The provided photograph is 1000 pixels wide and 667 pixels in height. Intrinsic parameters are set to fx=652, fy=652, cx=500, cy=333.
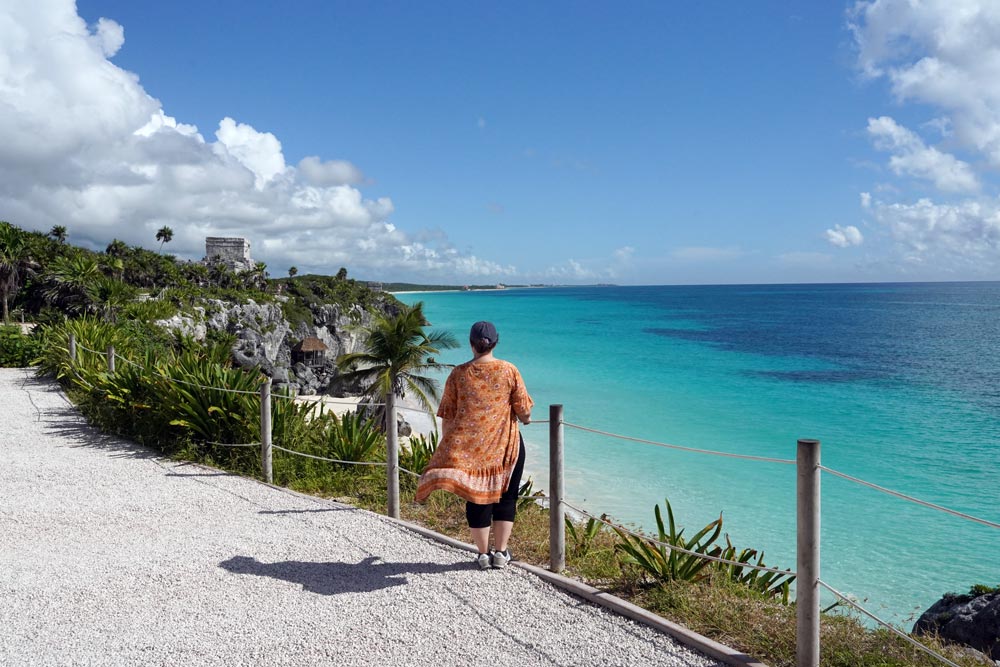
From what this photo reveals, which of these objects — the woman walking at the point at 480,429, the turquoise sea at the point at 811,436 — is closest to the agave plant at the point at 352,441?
the woman walking at the point at 480,429

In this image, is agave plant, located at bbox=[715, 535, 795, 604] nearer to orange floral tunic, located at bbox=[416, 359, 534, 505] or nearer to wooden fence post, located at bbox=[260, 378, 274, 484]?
orange floral tunic, located at bbox=[416, 359, 534, 505]

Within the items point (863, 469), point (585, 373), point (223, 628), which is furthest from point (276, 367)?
point (223, 628)

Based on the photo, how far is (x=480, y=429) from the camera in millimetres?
4188

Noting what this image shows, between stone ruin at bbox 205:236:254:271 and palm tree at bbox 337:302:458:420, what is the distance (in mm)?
61950

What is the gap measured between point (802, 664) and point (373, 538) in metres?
3.15

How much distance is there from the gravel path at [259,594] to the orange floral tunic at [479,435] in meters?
0.65

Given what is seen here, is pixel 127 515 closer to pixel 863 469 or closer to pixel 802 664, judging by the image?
pixel 802 664

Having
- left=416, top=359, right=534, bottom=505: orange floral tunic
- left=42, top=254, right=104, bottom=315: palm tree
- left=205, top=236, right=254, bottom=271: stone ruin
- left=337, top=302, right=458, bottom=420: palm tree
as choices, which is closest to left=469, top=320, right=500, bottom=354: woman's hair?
left=416, top=359, right=534, bottom=505: orange floral tunic

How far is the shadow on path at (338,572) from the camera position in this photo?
4176 mm

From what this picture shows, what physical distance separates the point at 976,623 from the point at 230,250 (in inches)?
3317

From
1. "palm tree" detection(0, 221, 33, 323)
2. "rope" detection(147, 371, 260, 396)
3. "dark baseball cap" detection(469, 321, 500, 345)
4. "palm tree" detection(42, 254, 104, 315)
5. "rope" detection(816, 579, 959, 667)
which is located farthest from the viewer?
"palm tree" detection(0, 221, 33, 323)

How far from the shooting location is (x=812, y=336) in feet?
246

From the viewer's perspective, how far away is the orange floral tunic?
4168 mm

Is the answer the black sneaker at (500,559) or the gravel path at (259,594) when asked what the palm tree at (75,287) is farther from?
the black sneaker at (500,559)
